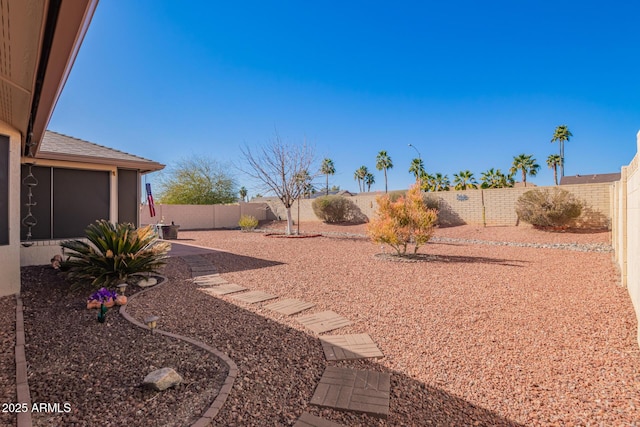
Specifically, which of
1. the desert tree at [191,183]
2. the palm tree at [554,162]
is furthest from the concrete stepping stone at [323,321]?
the palm tree at [554,162]

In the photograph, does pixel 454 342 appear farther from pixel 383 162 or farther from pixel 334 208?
pixel 383 162

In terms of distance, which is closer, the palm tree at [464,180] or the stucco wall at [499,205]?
the stucco wall at [499,205]

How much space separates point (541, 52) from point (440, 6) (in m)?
4.47

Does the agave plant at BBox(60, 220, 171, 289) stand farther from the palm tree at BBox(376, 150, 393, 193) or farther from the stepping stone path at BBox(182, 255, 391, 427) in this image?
the palm tree at BBox(376, 150, 393, 193)

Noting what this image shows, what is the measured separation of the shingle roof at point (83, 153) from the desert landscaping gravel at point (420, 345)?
7.64 ft

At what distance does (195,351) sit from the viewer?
2.95 metres

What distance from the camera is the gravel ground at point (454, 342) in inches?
87.7

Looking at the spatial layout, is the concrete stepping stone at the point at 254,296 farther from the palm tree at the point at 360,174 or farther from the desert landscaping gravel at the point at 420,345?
the palm tree at the point at 360,174

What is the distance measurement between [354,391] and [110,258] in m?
4.58

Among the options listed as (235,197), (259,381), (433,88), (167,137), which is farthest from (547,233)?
(235,197)

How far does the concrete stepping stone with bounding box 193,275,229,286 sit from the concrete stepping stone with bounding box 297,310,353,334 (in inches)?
98.0

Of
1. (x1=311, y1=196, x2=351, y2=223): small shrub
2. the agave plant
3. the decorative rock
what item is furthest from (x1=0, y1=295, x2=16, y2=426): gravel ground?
(x1=311, y1=196, x2=351, y2=223): small shrub

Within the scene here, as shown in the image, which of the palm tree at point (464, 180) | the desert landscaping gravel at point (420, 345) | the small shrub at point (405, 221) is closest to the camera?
the desert landscaping gravel at point (420, 345)

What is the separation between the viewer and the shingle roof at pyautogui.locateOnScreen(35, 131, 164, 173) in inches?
250
